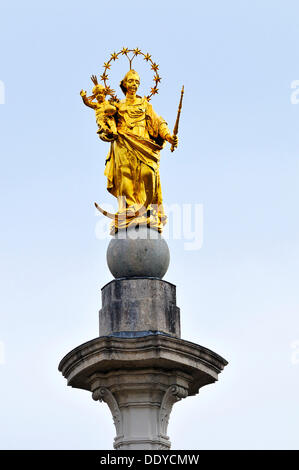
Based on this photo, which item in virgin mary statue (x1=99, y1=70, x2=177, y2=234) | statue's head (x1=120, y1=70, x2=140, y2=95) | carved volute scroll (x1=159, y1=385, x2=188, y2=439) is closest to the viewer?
carved volute scroll (x1=159, y1=385, x2=188, y2=439)

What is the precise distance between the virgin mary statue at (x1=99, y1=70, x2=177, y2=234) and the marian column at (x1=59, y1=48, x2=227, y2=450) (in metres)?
0.02

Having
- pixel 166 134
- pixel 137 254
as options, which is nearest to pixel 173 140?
pixel 166 134

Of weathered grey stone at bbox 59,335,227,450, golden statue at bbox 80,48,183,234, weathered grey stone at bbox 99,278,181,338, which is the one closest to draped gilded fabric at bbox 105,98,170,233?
golden statue at bbox 80,48,183,234

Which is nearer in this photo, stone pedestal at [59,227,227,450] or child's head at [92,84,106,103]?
stone pedestal at [59,227,227,450]

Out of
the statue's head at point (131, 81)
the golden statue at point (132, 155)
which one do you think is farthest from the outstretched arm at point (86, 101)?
the statue's head at point (131, 81)

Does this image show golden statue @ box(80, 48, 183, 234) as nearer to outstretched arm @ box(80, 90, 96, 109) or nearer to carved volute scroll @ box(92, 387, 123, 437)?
outstretched arm @ box(80, 90, 96, 109)

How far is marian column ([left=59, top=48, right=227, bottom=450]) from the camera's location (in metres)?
19.9

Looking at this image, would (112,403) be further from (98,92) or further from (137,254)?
(98,92)

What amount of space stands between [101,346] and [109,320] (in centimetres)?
→ 85

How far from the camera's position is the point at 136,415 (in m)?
20.1
